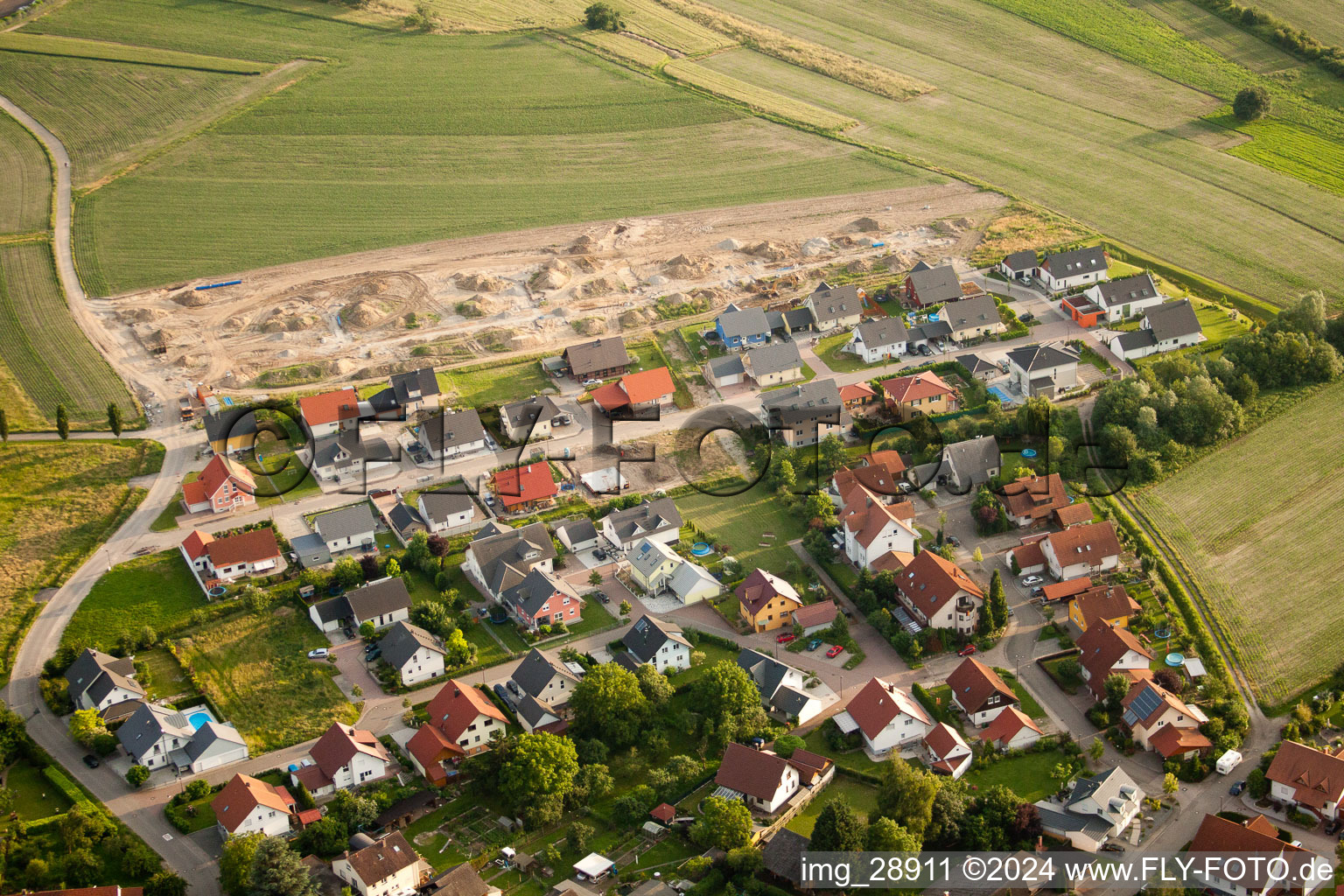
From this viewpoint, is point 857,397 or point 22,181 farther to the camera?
point 22,181

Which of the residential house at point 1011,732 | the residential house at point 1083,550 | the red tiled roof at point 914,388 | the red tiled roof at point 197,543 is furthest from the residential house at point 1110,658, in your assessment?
the red tiled roof at point 197,543

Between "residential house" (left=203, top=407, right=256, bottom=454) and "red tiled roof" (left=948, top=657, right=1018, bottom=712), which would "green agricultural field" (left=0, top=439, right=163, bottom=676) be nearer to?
"residential house" (left=203, top=407, right=256, bottom=454)

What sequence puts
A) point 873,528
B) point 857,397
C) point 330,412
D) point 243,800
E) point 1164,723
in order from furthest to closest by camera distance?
point 330,412 < point 857,397 < point 873,528 < point 1164,723 < point 243,800

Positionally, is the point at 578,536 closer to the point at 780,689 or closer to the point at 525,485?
the point at 525,485

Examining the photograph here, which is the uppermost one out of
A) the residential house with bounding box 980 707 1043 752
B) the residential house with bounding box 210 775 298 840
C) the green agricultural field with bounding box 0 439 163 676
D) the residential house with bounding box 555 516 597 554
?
the residential house with bounding box 980 707 1043 752

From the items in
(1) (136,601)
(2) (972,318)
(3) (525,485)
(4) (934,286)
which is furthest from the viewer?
(4) (934,286)

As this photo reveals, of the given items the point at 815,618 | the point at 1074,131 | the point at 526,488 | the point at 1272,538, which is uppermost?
the point at 1074,131

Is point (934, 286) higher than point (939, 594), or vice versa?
point (934, 286)

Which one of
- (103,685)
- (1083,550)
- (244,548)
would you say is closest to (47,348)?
(244,548)

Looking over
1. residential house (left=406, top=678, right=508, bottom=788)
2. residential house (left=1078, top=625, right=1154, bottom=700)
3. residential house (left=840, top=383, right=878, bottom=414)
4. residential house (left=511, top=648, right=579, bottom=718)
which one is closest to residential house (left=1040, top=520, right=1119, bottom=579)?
residential house (left=1078, top=625, right=1154, bottom=700)
